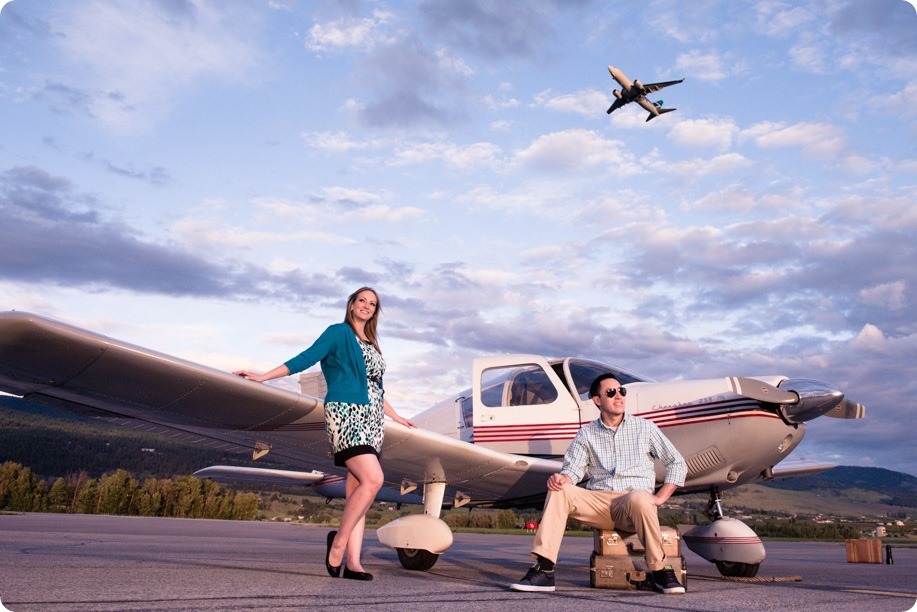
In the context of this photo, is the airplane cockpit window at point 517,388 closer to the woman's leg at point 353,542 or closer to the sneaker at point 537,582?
the woman's leg at point 353,542

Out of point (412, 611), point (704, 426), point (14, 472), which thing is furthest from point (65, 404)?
point (14, 472)

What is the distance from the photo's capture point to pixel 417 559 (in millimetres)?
5805

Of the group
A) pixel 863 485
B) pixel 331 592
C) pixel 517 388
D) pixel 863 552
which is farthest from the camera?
pixel 863 485

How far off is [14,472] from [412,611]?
25.4m

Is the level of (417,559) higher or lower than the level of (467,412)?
lower

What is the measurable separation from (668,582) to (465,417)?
403 cm

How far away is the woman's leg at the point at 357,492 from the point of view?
400cm

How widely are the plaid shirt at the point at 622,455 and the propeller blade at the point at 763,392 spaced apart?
2.20 metres

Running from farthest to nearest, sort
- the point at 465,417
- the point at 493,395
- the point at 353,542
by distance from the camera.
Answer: the point at 465,417 < the point at 493,395 < the point at 353,542

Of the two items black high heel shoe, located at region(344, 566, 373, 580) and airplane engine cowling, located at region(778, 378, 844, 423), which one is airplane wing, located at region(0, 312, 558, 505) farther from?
airplane engine cowling, located at region(778, 378, 844, 423)

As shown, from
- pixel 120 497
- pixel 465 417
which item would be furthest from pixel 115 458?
pixel 465 417

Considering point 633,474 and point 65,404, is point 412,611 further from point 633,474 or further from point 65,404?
point 65,404

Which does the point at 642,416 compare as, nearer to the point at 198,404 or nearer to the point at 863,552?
the point at 198,404

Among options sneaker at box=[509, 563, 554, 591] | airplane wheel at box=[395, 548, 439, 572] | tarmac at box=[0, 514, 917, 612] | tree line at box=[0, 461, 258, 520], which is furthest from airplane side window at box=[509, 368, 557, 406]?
tree line at box=[0, 461, 258, 520]
